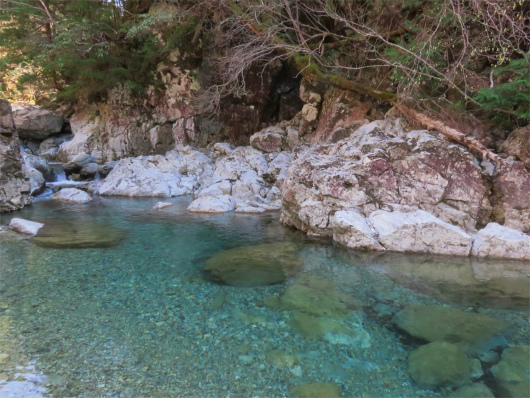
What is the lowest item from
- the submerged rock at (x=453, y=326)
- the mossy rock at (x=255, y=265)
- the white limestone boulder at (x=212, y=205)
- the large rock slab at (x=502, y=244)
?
the white limestone boulder at (x=212, y=205)

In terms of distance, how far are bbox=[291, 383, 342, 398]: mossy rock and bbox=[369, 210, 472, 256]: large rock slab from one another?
4.08m

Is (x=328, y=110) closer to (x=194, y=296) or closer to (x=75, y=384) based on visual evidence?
(x=194, y=296)

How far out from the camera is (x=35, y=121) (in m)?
19.5

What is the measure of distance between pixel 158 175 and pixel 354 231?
10.6 metres

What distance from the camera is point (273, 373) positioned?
9.61 feet

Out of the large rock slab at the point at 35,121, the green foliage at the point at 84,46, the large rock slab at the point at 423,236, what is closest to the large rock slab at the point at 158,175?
the green foliage at the point at 84,46

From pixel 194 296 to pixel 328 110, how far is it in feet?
34.4

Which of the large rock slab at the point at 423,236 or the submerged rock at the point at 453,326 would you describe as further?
the large rock slab at the point at 423,236

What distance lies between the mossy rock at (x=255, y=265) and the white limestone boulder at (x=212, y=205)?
393 centimetres

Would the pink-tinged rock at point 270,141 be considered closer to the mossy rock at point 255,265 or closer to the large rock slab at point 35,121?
the mossy rock at point 255,265

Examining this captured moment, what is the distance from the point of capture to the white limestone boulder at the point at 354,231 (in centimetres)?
643

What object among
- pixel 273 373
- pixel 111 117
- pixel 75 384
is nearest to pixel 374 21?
pixel 273 373

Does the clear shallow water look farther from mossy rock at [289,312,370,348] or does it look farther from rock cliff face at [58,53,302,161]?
rock cliff face at [58,53,302,161]

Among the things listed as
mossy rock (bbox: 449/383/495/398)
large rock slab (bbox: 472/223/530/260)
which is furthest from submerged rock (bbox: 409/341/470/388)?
large rock slab (bbox: 472/223/530/260)
